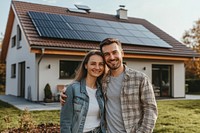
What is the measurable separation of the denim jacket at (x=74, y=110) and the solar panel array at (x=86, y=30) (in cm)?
1139

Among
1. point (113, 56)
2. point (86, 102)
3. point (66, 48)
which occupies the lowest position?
point (86, 102)

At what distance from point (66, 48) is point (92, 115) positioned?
11.1m

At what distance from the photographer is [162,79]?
18.1 m

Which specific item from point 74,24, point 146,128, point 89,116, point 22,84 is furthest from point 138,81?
point 22,84

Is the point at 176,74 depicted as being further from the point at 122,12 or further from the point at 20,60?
the point at 20,60

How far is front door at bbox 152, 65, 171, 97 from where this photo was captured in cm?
1780

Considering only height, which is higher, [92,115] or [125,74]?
[125,74]

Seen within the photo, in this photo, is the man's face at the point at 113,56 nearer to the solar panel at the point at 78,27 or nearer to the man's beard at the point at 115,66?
the man's beard at the point at 115,66

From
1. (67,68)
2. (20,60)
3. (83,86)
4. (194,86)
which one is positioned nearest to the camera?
(83,86)

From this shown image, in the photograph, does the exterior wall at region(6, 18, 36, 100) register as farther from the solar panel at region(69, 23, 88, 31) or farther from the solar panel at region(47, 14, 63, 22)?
the solar panel at region(69, 23, 88, 31)

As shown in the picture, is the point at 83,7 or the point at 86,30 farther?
the point at 83,7

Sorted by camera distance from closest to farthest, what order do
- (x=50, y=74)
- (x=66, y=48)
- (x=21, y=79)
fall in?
(x=66, y=48) < (x=50, y=74) < (x=21, y=79)

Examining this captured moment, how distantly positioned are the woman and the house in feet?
34.0

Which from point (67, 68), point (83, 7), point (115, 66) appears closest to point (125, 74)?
point (115, 66)
